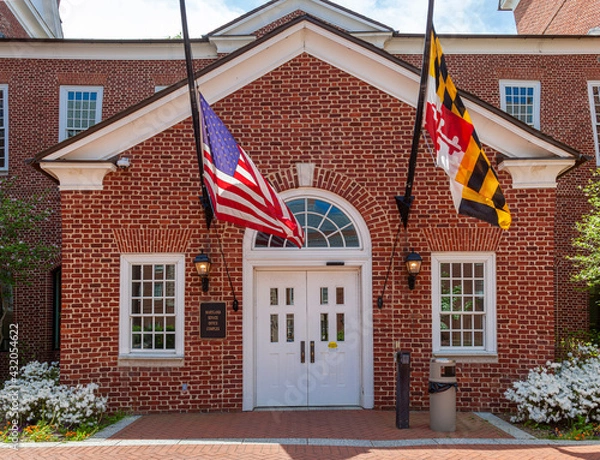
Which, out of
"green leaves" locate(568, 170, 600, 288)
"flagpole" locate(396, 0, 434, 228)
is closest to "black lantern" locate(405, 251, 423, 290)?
"flagpole" locate(396, 0, 434, 228)

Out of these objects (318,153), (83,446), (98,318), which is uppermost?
(318,153)

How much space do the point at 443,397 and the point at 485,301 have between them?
7.43 feet

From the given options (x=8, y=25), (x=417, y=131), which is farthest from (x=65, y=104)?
(x=417, y=131)

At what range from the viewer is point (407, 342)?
10.5m

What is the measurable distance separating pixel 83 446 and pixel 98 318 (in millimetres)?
2536

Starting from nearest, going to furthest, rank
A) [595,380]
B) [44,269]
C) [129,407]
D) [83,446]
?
[83,446] → [595,380] → [129,407] → [44,269]

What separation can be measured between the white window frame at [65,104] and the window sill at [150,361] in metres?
8.13

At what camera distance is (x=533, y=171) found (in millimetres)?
10523

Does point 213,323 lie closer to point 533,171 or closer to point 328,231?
point 328,231

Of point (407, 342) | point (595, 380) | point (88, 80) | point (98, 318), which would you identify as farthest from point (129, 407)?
point (88, 80)

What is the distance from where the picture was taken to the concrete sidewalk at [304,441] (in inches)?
310

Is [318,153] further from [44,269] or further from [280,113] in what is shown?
[44,269]

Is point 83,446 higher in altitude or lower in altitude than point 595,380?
lower

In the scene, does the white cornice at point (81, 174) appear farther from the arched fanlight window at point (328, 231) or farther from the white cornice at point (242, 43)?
the white cornice at point (242, 43)
